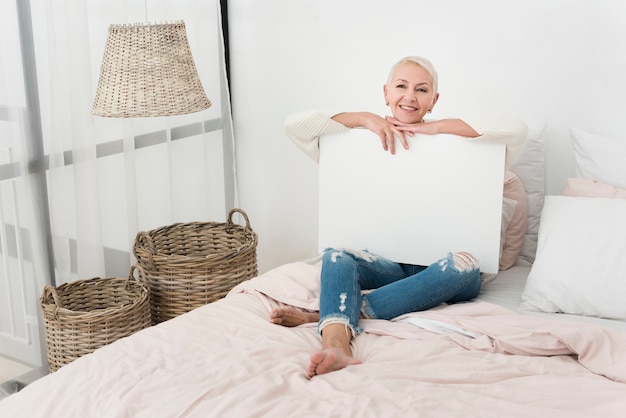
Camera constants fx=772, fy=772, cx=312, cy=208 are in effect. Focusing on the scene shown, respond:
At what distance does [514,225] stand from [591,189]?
10.1 inches

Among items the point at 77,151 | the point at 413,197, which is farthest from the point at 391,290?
the point at 77,151

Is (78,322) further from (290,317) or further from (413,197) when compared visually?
(413,197)

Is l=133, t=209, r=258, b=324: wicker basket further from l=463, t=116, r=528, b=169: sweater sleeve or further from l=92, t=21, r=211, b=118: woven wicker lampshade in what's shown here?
l=463, t=116, r=528, b=169: sweater sleeve

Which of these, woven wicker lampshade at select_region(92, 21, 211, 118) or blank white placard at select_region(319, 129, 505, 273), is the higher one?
woven wicker lampshade at select_region(92, 21, 211, 118)

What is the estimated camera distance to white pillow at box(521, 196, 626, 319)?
2006mm

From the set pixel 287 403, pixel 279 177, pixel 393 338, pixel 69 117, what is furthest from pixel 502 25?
pixel 287 403

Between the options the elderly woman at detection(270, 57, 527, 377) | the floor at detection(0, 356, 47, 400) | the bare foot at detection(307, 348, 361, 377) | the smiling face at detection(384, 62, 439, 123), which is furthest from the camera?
the floor at detection(0, 356, 47, 400)

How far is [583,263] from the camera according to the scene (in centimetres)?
205

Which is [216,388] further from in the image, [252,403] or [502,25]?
[502,25]

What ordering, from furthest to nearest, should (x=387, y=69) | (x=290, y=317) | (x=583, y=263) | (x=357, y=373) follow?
(x=387, y=69), (x=583, y=263), (x=290, y=317), (x=357, y=373)

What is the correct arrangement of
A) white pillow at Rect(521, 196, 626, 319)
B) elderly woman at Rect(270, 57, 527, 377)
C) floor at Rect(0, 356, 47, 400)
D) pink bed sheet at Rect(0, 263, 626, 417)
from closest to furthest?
1. pink bed sheet at Rect(0, 263, 626, 417)
2. elderly woman at Rect(270, 57, 527, 377)
3. white pillow at Rect(521, 196, 626, 319)
4. floor at Rect(0, 356, 47, 400)

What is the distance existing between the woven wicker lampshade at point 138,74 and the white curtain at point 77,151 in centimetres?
20

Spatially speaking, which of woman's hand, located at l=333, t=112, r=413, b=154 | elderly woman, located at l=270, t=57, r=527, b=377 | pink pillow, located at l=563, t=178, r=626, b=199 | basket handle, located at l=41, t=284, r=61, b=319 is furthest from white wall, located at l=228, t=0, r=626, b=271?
basket handle, located at l=41, t=284, r=61, b=319

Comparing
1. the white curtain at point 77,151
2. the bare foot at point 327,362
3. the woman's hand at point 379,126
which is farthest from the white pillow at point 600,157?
the white curtain at point 77,151
